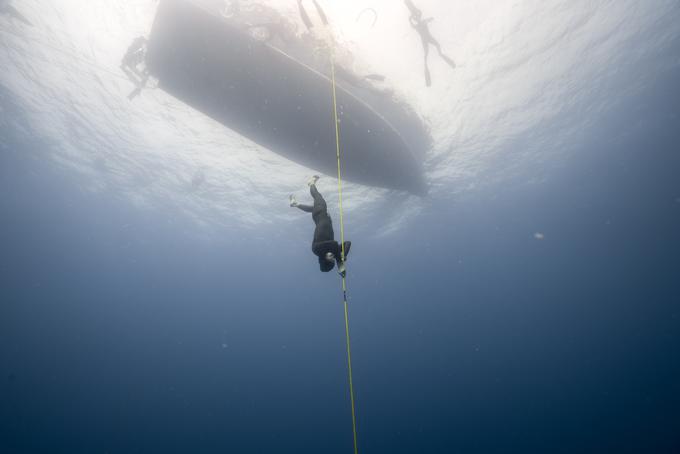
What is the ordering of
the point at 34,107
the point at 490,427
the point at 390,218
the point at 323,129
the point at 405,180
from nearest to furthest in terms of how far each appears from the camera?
the point at 323,129 → the point at 405,180 → the point at 34,107 → the point at 390,218 → the point at 490,427

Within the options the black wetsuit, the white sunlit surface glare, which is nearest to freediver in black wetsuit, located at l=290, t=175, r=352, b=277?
the black wetsuit

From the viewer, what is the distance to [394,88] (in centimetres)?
1190

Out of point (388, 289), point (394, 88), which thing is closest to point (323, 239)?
point (394, 88)

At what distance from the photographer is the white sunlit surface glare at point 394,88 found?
1151cm

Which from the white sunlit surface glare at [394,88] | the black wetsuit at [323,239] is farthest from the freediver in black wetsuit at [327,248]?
the white sunlit surface glare at [394,88]

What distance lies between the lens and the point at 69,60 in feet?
45.8

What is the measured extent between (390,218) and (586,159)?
64.8ft

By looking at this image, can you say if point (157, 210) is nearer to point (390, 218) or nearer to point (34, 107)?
point (34, 107)

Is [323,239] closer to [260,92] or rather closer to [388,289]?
[260,92]

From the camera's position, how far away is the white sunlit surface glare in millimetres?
11508

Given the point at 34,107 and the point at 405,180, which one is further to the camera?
the point at 34,107

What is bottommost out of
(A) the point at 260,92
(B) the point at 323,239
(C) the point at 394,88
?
(B) the point at 323,239

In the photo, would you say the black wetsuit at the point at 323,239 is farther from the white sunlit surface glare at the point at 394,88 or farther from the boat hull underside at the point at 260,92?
the white sunlit surface glare at the point at 394,88

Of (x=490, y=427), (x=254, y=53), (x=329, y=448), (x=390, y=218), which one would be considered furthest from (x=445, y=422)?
(x=254, y=53)
